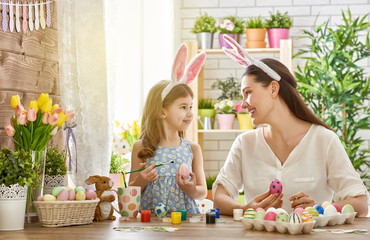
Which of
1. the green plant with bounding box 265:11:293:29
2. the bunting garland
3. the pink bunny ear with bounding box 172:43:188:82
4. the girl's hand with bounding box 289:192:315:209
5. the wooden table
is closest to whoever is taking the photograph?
the wooden table

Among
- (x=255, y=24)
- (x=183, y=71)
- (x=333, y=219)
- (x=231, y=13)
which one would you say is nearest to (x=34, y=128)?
(x=183, y=71)

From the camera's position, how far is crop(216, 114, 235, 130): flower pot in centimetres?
508

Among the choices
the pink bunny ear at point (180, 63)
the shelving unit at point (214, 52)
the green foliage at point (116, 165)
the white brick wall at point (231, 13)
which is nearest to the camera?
the pink bunny ear at point (180, 63)

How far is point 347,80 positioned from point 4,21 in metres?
3.39

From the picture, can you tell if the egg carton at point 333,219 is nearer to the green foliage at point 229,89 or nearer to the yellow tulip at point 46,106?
the yellow tulip at point 46,106

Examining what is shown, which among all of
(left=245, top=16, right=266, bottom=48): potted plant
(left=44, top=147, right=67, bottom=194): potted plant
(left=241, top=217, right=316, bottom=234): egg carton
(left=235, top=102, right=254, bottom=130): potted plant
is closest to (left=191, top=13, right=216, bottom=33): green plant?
(left=245, top=16, right=266, bottom=48): potted plant

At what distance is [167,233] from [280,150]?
2.88 ft

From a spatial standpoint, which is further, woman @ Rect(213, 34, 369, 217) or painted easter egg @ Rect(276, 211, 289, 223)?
woman @ Rect(213, 34, 369, 217)

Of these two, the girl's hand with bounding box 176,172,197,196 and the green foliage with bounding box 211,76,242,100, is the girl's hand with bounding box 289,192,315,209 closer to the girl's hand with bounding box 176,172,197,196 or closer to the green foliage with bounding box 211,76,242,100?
the girl's hand with bounding box 176,172,197,196

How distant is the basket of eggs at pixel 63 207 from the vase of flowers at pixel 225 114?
3136 millimetres

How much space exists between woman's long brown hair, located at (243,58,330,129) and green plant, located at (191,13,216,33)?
2.64 meters

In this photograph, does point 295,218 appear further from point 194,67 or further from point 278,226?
point 194,67

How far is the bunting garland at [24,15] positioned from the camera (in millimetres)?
2273

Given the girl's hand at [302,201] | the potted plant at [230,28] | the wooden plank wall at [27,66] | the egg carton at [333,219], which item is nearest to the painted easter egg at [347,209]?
the egg carton at [333,219]
